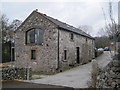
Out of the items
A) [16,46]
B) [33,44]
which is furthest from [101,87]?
[16,46]

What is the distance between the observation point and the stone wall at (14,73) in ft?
56.3

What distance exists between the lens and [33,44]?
24719 mm

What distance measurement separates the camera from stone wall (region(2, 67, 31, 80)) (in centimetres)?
1716

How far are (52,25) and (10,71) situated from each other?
26.9ft

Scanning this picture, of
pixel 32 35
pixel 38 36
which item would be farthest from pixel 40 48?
pixel 32 35

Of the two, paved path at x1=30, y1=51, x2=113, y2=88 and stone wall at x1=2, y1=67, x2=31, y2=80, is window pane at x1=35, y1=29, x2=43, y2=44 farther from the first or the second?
stone wall at x1=2, y1=67, x2=31, y2=80

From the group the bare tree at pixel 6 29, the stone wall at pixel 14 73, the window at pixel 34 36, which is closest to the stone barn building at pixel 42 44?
the window at pixel 34 36

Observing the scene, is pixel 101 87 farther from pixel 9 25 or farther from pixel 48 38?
pixel 9 25

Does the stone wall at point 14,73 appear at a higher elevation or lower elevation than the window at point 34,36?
lower

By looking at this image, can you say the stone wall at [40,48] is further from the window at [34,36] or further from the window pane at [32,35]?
the window pane at [32,35]

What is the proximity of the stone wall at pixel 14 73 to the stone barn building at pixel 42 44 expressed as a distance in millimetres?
5583

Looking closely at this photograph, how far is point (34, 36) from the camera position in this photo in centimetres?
2473

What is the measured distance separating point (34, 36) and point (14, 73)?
798cm

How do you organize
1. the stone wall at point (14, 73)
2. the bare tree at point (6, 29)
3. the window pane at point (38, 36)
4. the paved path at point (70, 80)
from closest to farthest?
the paved path at point (70, 80) → the stone wall at point (14, 73) → the window pane at point (38, 36) → the bare tree at point (6, 29)
